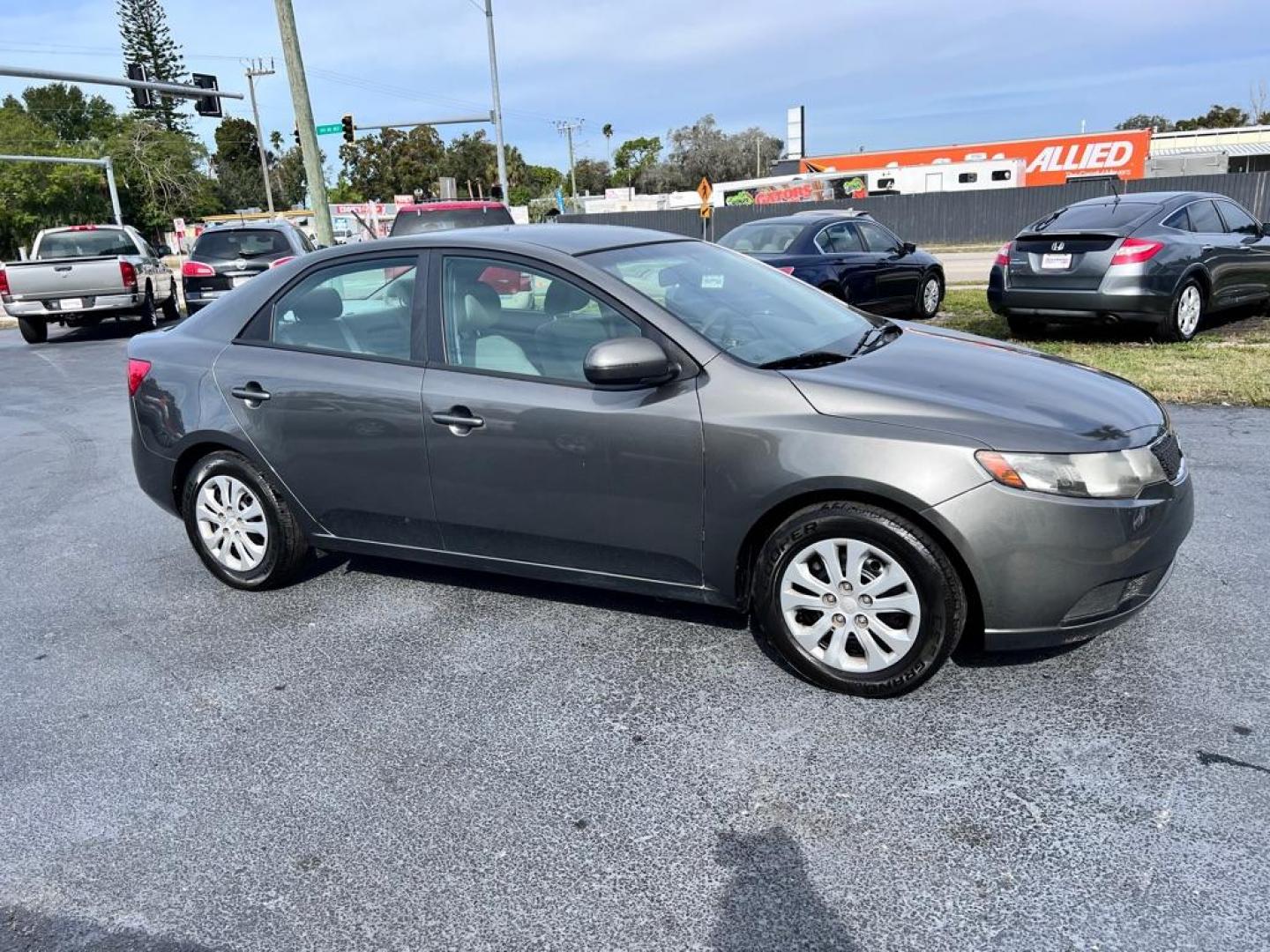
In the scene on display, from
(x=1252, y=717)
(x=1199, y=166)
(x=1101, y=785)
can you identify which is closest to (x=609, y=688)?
(x=1101, y=785)

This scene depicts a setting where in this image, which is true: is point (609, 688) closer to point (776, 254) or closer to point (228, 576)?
point (228, 576)

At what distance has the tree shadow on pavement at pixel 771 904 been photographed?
232 cm

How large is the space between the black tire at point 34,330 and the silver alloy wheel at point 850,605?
636 inches

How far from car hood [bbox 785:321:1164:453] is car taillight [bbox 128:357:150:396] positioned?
3238 millimetres

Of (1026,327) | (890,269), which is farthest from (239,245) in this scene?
(1026,327)

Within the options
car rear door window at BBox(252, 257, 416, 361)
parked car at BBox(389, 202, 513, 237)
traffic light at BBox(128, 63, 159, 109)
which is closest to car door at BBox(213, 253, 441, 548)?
car rear door window at BBox(252, 257, 416, 361)

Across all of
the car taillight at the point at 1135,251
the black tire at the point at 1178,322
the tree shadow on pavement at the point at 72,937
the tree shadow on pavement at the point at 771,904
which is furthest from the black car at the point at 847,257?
the tree shadow on pavement at the point at 72,937

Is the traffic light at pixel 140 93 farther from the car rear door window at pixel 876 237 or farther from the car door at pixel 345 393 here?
the car door at pixel 345 393

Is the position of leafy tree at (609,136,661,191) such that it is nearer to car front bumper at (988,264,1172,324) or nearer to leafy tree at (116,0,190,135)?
leafy tree at (116,0,190,135)

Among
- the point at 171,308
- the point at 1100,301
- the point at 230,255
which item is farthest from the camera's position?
the point at 171,308

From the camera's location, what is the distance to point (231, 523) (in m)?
4.62

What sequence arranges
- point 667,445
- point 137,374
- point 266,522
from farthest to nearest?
point 137,374 → point 266,522 → point 667,445

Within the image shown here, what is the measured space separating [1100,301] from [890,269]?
305 centimetres

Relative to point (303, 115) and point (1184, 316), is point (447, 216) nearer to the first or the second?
point (303, 115)
